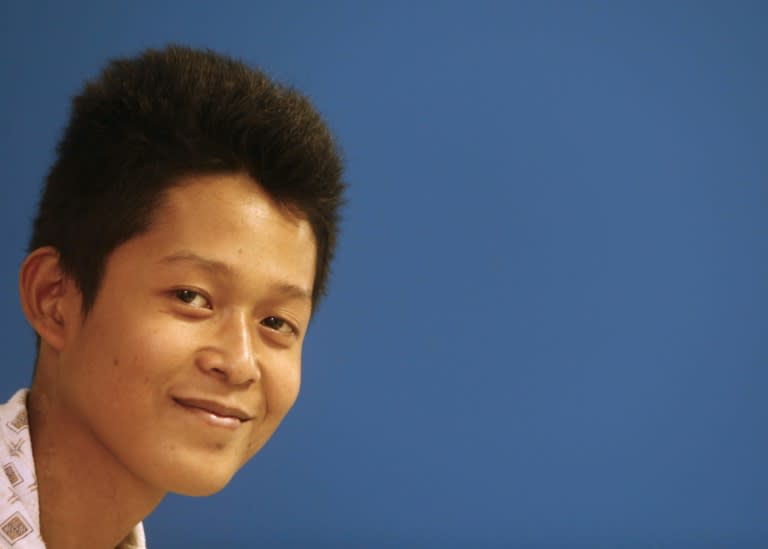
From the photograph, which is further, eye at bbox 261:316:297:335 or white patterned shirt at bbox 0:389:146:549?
eye at bbox 261:316:297:335

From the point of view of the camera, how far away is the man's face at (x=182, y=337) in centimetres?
81

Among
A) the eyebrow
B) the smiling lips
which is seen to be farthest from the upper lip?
the eyebrow

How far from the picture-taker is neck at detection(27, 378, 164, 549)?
846 millimetres

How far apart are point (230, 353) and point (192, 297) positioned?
2.3 inches

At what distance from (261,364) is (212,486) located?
0.12 metres

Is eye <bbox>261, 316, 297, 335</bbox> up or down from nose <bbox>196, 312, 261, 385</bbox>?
up

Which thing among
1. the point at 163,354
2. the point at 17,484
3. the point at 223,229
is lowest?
the point at 17,484

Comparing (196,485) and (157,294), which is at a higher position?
(157,294)

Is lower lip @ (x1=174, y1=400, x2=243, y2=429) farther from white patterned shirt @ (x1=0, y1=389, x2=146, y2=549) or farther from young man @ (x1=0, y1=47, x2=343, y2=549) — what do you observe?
white patterned shirt @ (x1=0, y1=389, x2=146, y2=549)

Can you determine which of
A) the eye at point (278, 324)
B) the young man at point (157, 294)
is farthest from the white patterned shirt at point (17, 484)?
the eye at point (278, 324)

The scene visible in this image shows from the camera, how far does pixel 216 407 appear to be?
839 mm

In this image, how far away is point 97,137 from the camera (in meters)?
0.87

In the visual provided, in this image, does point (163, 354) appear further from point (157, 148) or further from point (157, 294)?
point (157, 148)

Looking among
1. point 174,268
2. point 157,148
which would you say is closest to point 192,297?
point 174,268
